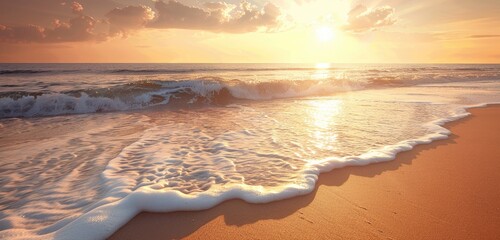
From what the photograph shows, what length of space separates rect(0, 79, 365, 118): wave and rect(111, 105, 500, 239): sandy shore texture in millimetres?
8940

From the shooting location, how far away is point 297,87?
15.4 m

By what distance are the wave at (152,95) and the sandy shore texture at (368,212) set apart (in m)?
8.94

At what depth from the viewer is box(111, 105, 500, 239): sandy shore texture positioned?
2.34m

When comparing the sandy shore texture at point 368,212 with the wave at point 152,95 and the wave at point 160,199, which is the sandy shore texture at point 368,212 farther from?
the wave at point 152,95

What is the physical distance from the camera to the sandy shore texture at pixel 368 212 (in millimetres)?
2340

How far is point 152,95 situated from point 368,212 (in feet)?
37.1

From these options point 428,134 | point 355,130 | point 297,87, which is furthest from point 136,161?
point 297,87

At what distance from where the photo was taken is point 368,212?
264cm

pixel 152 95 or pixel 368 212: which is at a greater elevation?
pixel 152 95

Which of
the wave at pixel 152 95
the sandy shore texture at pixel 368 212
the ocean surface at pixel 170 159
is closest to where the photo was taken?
the sandy shore texture at pixel 368 212

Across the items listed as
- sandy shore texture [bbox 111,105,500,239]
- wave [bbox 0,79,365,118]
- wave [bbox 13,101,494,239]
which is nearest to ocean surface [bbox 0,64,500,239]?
wave [bbox 13,101,494,239]

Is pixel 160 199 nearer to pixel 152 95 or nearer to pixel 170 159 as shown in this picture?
pixel 170 159

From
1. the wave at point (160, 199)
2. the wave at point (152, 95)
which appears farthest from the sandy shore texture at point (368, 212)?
the wave at point (152, 95)

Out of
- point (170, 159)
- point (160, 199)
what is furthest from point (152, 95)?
point (160, 199)
